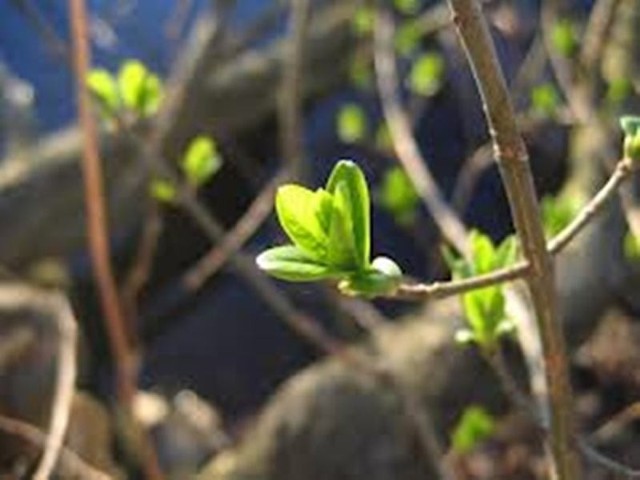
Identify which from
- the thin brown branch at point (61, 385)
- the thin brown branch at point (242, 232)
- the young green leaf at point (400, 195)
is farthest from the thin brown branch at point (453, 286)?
the young green leaf at point (400, 195)

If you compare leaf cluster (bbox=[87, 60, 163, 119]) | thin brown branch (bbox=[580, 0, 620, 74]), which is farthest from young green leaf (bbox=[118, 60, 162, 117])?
thin brown branch (bbox=[580, 0, 620, 74])

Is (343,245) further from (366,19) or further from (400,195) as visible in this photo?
(366,19)

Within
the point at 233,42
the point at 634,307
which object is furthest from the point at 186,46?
the point at 634,307

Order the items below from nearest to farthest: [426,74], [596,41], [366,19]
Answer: [596,41]
[426,74]
[366,19]

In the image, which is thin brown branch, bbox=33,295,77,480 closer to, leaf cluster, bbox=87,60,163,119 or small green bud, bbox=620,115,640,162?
leaf cluster, bbox=87,60,163,119

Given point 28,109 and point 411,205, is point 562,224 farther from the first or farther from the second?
point 28,109

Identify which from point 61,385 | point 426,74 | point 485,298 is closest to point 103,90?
point 61,385
